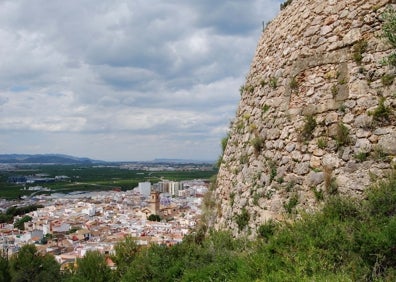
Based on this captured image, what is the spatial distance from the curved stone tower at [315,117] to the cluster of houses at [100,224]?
2682 centimetres

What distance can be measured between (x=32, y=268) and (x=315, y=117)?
21.8 metres

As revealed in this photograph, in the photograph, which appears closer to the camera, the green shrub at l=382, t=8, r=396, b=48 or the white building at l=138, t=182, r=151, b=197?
the green shrub at l=382, t=8, r=396, b=48

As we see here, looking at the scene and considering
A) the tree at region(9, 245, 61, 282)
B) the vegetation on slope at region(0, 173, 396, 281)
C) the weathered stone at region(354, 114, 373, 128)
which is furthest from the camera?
the tree at region(9, 245, 61, 282)

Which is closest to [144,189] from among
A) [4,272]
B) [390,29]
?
[4,272]

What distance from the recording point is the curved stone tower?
5.12 metres

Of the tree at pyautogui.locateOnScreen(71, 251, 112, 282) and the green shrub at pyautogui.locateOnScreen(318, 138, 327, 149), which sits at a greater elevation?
the green shrub at pyautogui.locateOnScreen(318, 138, 327, 149)

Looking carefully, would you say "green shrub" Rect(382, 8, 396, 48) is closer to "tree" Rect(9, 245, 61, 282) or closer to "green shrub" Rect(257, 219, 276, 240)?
"green shrub" Rect(257, 219, 276, 240)

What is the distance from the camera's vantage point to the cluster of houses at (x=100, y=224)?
1606 inches

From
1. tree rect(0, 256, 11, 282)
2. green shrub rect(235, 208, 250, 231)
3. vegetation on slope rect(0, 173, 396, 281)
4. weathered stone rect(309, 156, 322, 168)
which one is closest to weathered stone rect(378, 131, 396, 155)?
vegetation on slope rect(0, 173, 396, 281)

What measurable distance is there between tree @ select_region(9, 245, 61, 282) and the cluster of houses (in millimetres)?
9749

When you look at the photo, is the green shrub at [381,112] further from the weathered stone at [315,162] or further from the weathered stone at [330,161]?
the weathered stone at [315,162]

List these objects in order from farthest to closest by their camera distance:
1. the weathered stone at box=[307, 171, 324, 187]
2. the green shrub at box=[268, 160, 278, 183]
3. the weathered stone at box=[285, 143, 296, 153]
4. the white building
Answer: the white building, the green shrub at box=[268, 160, 278, 183], the weathered stone at box=[285, 143, 296, 153], the weathered stone at box=[307, 171, 324, 187]

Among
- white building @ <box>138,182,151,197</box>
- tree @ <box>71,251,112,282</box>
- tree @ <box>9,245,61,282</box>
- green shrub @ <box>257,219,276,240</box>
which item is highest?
green shrub @ <box>257,219,276,240</box>

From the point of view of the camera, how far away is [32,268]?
74.9 ft
